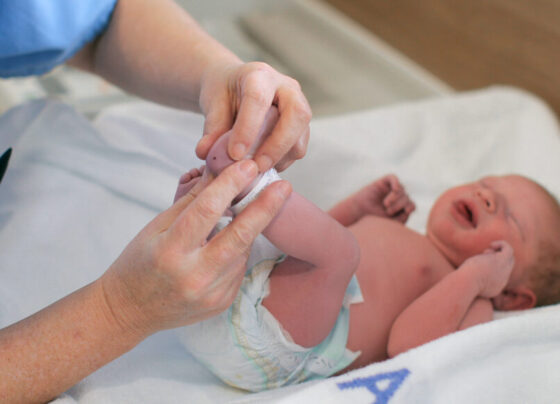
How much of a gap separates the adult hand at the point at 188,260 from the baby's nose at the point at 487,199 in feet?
1.71

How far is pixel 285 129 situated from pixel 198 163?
297 millimetres

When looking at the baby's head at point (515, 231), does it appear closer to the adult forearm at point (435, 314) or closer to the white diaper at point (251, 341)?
the adult forearm at point (435, 314)

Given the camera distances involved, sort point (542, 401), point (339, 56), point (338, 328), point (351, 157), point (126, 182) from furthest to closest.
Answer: point (339, 56)
point (351, 157)
point (126, 182)
point (338, 328)
point (542, 401)

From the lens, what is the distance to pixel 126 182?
3.15ft

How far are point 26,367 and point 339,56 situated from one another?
157 centimetres

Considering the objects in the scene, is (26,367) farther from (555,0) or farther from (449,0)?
(449,0)

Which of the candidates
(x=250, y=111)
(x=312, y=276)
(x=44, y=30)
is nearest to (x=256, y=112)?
(x=250, y=111)

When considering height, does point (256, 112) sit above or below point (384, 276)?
above

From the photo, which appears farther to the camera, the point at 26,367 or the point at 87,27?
the point at 87,27

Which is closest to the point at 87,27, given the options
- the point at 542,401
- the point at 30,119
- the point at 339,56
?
the point at 30,119

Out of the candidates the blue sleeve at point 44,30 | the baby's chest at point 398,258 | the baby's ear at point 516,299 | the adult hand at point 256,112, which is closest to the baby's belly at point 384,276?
the baby's chest at point 398,258

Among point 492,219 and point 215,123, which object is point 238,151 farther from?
point 492,219

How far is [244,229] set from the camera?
20.9 inches

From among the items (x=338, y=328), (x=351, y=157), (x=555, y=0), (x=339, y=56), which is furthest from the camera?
(x=339, y=56)
